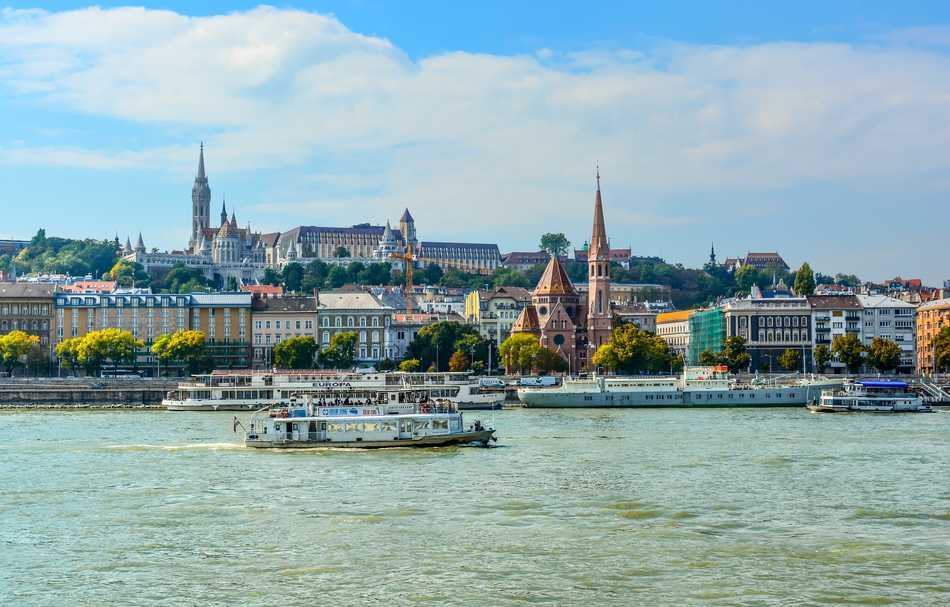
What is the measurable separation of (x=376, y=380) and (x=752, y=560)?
56193 mm

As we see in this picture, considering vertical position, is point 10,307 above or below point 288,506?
above

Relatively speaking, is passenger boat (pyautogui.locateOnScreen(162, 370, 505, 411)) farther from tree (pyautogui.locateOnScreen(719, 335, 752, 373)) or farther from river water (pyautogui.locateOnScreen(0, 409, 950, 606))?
river water (pyautogui.locateOnScreen(0, 409, 950, 606))

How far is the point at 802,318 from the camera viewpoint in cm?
11838

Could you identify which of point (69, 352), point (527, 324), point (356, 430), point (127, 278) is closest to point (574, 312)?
point (527, 324)

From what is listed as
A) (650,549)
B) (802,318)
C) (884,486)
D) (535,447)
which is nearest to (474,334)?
(802,318)

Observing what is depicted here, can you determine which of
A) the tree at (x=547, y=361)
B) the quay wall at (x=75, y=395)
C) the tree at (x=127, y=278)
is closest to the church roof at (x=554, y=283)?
the tree at (x=547, y=361)

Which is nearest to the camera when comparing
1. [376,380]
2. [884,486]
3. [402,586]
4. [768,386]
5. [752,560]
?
[402,586]

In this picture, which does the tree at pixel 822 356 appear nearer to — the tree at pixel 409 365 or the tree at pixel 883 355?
the tree at pixel 883 355

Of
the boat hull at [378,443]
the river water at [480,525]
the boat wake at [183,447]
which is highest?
the boat hull at [378,443]

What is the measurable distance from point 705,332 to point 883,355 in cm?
3282

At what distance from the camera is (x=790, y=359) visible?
364 ft

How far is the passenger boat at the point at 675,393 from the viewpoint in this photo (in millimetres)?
85000

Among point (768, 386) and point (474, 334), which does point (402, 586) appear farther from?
point (474, 334)

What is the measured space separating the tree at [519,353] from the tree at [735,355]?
15.0 m
